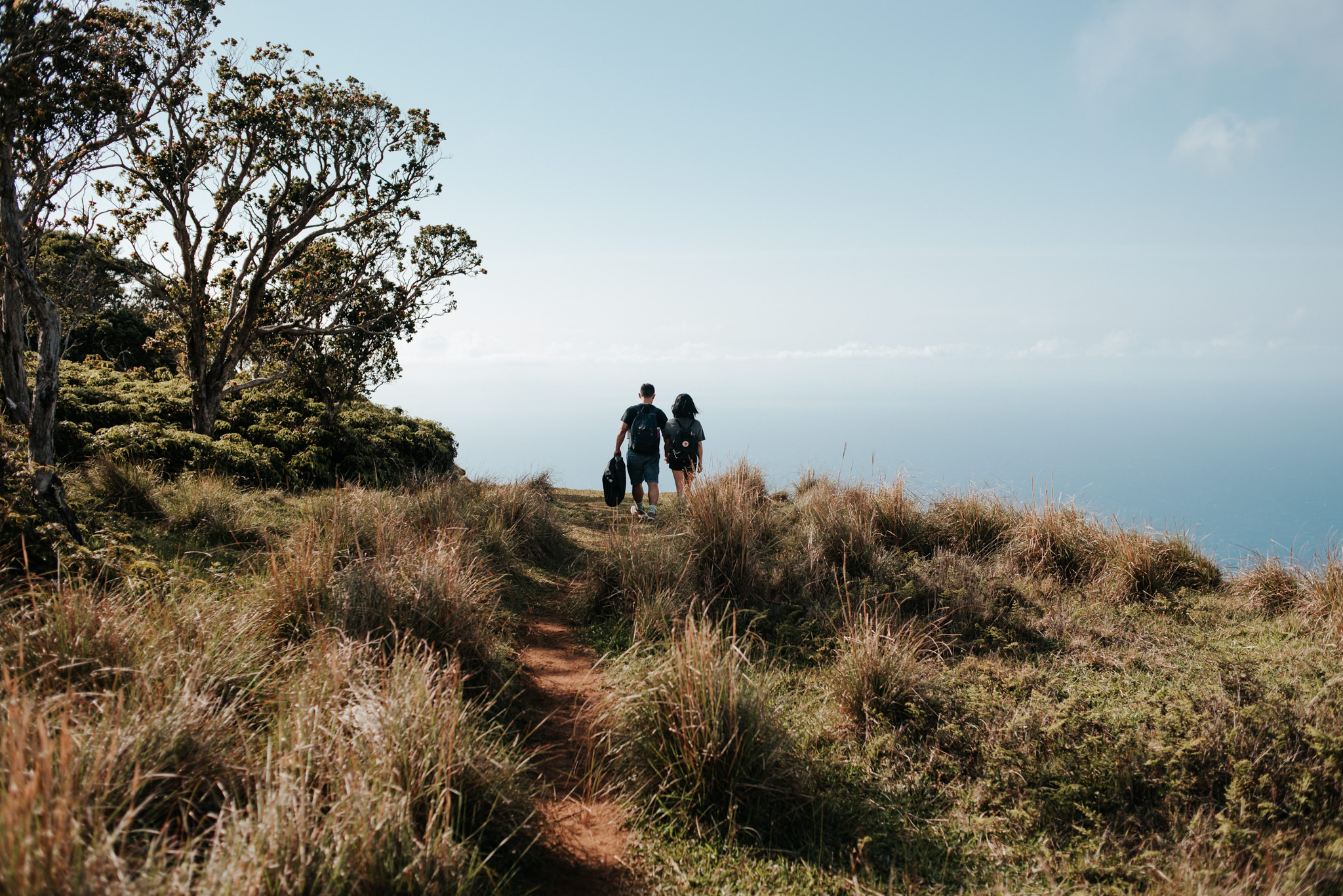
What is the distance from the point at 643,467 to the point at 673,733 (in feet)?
23.6

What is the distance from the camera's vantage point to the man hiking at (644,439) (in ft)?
33.9

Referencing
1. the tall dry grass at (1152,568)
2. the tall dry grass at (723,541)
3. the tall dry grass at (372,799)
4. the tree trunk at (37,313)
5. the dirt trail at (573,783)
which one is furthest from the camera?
the tree trunk at (37,313)

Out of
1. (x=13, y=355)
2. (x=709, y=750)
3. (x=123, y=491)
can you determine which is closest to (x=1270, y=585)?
(x=709, y=750)

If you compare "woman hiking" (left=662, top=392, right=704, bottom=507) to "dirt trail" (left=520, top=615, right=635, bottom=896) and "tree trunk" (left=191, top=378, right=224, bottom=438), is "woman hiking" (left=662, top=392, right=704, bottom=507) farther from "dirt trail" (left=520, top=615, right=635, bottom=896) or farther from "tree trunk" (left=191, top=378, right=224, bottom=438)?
"tree trunk" (left=191, top=378, right=224, bottom=438)

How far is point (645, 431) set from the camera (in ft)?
33.8

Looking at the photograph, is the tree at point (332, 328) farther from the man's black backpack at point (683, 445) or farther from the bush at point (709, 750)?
the bush at point (709, 750)

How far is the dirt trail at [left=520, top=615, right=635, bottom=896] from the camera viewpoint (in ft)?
9.42

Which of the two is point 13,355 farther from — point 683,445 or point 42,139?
point 683,445

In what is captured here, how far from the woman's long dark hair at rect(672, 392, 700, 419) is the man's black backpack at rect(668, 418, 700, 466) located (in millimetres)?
231

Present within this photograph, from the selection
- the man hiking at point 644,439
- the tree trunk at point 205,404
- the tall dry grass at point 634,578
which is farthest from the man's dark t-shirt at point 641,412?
the tree trunk at point 205,404

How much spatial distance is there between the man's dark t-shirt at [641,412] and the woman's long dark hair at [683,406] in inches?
9.0

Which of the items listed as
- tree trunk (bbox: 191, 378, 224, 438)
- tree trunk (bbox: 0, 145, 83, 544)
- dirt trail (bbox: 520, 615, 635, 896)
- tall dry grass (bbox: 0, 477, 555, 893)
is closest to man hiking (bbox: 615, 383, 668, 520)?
dirt trail (bbox: 520, 615, 635, 896)

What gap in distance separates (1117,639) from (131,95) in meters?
13.3

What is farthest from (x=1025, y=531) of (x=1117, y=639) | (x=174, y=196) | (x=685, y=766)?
(x=174, y=196)
